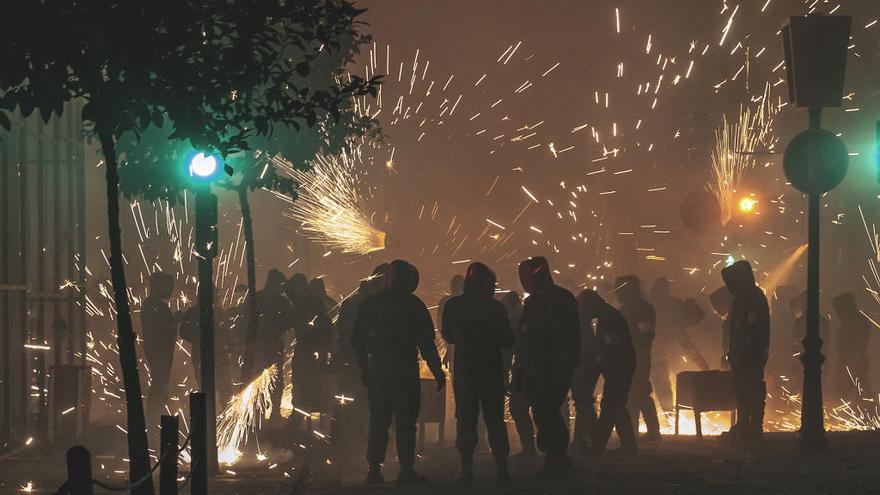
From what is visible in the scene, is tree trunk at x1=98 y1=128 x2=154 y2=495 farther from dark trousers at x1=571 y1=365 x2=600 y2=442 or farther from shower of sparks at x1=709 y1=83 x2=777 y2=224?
shower of sparks at x1=709 y1=83 x2=777 y2=224

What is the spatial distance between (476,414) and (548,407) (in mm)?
647

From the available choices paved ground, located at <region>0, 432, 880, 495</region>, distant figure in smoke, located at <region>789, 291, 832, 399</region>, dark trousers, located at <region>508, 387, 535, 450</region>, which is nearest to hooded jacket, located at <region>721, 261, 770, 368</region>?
paved ground, located at <region>0, 432, 880, 495</region>

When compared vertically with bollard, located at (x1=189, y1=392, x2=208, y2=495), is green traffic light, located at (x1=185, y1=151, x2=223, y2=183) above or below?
above

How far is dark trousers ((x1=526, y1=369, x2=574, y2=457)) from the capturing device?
434 inches

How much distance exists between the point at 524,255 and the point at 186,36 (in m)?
34.5

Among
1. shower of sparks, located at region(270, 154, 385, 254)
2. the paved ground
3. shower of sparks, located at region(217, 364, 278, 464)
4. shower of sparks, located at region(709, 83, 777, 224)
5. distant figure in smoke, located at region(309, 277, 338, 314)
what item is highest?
shower of sparks, located at region(709, 83, 777, 224)

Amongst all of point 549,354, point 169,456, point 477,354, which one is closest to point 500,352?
point 477,354

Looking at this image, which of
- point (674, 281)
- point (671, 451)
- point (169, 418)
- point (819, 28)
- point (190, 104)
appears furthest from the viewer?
point (674, 281)

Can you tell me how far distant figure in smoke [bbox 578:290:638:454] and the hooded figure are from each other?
1.11m

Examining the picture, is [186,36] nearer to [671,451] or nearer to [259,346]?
[671,451]

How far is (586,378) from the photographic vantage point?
13383 mm

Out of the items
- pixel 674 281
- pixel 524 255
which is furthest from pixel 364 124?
pixel 524 255

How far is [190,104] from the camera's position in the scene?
746cm

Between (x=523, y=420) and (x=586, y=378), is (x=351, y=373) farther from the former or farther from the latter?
(x=586, y=378)
